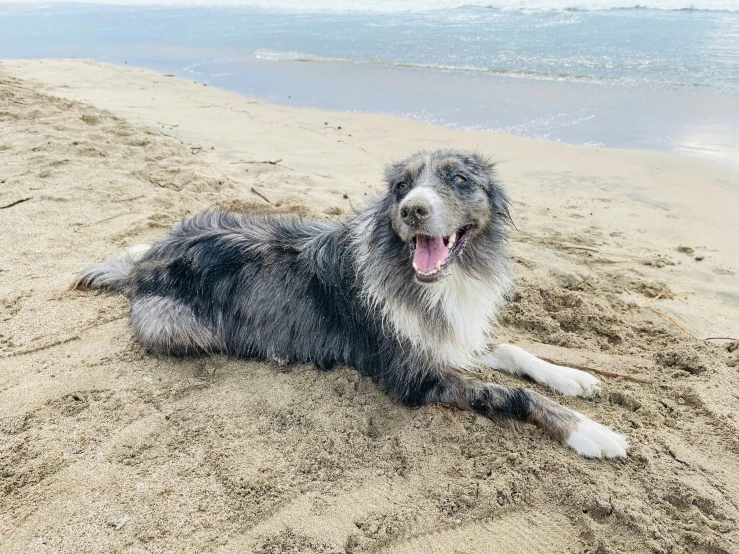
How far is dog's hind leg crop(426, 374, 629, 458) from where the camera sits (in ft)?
11.0

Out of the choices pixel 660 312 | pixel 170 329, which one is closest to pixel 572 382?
pixel 660 312

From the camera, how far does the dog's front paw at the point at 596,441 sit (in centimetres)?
331

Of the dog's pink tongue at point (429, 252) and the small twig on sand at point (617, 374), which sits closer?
the dog's pink tongue at point (429, 252)

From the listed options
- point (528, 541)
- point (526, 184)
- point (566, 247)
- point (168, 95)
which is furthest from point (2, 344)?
point (168, 95)

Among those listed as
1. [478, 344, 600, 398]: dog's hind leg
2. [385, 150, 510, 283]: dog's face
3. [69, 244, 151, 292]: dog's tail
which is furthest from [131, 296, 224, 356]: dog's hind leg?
[478, 344, 600, 398]: dog's hind leg

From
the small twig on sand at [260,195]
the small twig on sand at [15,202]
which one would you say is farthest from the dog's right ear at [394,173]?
the small twig on sand at [15,202]

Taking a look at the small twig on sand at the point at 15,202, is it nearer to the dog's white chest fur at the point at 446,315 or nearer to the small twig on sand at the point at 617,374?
the dog's white chest fur at the point at 446,315

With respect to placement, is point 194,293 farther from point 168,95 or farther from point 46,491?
point 168,95

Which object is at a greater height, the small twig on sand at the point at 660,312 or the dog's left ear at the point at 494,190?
the dog's left ear at the point at 494,190

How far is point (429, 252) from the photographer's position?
3.47 meters

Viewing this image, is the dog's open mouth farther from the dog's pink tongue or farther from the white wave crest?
the white wave crest

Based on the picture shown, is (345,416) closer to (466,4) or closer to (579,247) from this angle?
(579,247)

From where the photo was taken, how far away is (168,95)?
43.9 feet

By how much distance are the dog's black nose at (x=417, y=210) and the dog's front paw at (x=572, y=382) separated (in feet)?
5.67
